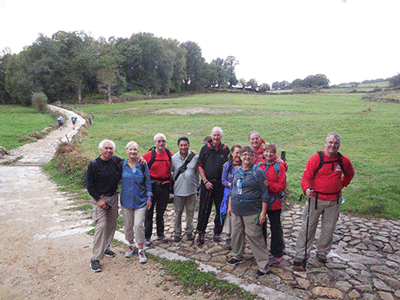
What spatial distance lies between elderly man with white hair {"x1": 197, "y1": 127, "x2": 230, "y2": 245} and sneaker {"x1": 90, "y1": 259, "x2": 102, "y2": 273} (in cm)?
185

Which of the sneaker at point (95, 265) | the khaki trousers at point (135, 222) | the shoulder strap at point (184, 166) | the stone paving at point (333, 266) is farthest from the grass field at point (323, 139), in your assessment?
the sneaker at point (95, 265)

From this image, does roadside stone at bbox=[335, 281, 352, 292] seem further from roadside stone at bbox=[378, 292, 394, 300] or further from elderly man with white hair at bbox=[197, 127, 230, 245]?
elderly man with white hair at bbox=[197, 127, 230, 245]

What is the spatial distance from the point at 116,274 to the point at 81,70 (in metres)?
59.8

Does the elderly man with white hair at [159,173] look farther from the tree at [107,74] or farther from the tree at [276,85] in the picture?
the tree at [276,85]

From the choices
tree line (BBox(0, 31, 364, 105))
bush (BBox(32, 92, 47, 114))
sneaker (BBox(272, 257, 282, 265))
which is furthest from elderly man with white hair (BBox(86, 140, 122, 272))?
tree line (BBox(0, 31, 364, 105))

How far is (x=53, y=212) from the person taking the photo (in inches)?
287

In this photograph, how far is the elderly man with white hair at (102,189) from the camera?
461cm

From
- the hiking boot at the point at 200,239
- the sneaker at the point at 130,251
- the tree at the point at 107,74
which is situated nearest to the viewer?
the sneaker at the point at 130,251

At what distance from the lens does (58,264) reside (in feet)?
15.8

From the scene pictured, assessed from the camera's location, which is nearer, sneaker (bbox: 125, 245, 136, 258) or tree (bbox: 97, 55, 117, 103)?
sneaker (bbox: 125, 245, 136, 258)

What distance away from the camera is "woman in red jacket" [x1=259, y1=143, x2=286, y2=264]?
4.39 m

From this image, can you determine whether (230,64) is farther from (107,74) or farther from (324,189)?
(324,189)

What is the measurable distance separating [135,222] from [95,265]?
3.08ft

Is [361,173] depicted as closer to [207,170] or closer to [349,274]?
[349,274]
